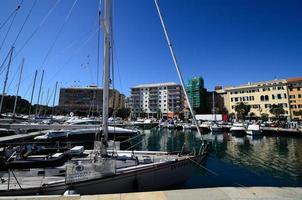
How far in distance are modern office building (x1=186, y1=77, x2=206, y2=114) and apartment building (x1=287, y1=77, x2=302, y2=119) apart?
53.8m

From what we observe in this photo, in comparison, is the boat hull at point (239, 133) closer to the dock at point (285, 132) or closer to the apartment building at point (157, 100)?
the dock at point (285, 132)

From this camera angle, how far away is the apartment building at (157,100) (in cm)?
13538

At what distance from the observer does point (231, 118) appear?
98.3 metres

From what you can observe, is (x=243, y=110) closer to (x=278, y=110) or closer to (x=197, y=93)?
(x=278, y=110)

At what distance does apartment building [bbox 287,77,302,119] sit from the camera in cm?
8157

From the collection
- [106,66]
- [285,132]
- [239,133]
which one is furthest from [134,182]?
[285,132]

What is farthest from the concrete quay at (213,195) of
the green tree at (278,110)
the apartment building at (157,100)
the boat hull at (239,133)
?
the apartment building at (157,100)

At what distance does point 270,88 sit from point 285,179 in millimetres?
89018

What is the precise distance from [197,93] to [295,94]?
60.8 m

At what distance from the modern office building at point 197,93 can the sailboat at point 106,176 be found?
12339 centimetres

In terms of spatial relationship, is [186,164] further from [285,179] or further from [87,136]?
[87,136]

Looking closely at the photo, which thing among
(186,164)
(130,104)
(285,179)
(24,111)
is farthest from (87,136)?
(130,104)

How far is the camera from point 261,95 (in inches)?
3625

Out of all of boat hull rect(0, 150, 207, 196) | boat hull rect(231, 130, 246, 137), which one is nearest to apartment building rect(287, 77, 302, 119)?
boat hull rect(231, 130, 246, 137)
